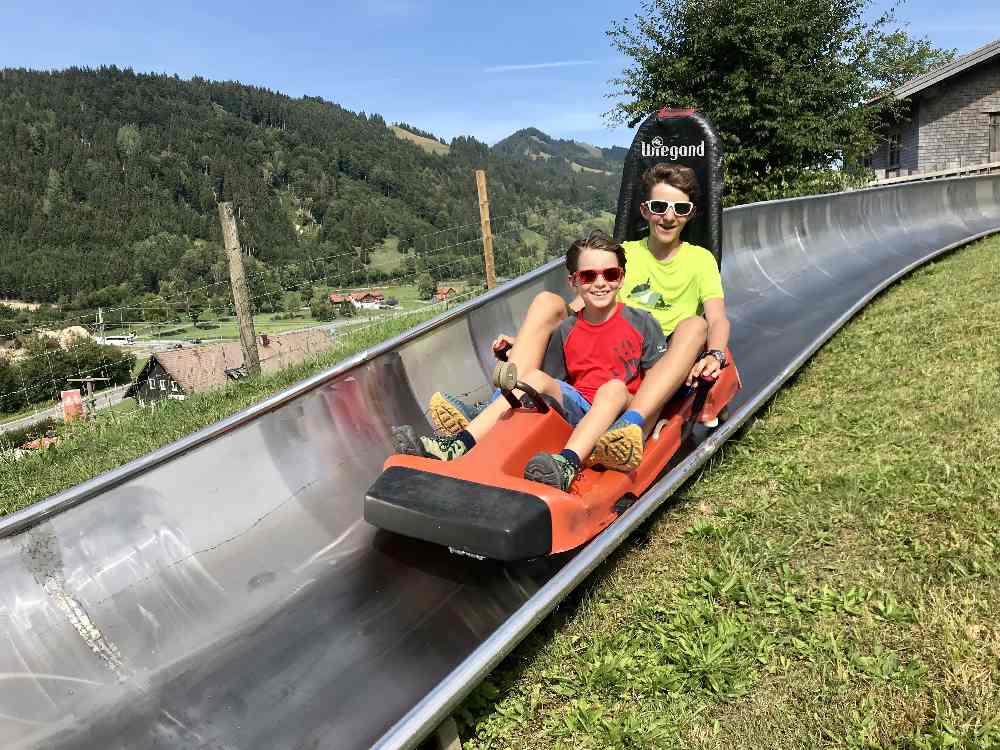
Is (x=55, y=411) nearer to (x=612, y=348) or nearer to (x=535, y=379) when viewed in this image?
Result: (x=535, y=379)

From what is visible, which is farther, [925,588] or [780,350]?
[780,350]

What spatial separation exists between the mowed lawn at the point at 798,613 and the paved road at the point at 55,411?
4.73m

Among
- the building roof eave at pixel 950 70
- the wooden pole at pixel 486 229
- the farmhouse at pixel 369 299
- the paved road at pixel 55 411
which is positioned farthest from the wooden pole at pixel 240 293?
the building roof eave at pixel 950 70

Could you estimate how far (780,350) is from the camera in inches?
212

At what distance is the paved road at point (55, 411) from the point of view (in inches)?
217

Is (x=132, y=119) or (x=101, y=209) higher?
(x=132, y=119)

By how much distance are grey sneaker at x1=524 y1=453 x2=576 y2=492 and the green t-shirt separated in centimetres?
141

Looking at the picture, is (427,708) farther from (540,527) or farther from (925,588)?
(925,588)

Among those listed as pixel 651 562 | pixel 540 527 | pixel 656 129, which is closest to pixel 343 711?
pixel 540 527

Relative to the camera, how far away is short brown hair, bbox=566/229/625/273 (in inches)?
126

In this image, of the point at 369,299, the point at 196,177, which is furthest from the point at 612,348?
the point at 196,177

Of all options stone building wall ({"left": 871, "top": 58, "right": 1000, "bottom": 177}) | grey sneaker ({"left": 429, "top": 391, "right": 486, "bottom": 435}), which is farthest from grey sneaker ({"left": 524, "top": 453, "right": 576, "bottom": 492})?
stone building wall ({"left": 871, "top": 58, "right": 1000, "bottom": 177})

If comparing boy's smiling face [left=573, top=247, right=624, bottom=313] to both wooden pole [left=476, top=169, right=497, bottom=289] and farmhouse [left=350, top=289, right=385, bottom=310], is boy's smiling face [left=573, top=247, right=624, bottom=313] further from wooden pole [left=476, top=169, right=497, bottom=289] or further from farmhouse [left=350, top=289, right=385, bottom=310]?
farmhouse [left=350, top=289, right=385, bottom=310]

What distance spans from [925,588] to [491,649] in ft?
4.86
